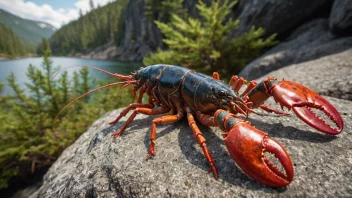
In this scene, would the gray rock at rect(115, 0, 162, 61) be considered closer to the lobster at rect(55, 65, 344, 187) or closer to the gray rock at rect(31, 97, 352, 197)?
the lobster at rect(55, 65, 344, 187)

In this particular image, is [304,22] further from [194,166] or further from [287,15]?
[194,166]

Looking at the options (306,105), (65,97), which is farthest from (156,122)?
(65,97)

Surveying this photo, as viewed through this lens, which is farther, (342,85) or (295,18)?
(295,18)

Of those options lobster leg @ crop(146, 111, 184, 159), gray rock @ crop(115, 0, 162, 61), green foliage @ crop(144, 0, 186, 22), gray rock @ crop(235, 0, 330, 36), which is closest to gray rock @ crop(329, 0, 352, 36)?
gray rock @ crop(235, 0, 330, 36)

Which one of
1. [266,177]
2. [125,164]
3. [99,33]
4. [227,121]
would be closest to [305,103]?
[227,121]

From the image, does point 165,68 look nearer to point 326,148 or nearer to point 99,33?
point 326,148
